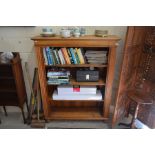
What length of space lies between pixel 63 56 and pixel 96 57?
44 centimetres

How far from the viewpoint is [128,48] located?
5.35 feet

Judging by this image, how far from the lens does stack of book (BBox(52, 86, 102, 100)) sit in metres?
2.03

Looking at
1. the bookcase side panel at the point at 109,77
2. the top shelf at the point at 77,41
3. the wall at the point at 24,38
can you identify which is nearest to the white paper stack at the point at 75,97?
the bookcase side panel at the point at 109,77

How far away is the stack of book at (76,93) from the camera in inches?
80.1

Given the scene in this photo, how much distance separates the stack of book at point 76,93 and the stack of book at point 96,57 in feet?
1.40

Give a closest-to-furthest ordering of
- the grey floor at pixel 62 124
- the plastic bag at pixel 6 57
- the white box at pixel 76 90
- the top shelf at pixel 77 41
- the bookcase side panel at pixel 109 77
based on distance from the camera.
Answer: the top shelf at pixel 77 41 < the bookcase side panel at pixel 109 77 < the plastic bag at pixel 6 57 < the white box at pixel 76 90 < the grey floor at pixel 62 124

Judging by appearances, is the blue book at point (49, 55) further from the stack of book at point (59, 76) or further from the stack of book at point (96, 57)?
the stack of book at point (96, 57)

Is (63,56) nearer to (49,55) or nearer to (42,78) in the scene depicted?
(49,55)

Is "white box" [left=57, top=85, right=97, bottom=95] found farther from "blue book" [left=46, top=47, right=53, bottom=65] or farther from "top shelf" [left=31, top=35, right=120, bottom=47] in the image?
"top shelf" [left=31, top=35, right=120, bottom=47]

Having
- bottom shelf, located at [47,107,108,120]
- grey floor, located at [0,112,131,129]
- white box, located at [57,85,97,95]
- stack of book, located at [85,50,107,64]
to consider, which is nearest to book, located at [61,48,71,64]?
stack of book, located at [85,50,107,64]

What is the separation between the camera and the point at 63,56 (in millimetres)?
1820

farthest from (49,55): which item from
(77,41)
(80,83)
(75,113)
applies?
(75,113)
